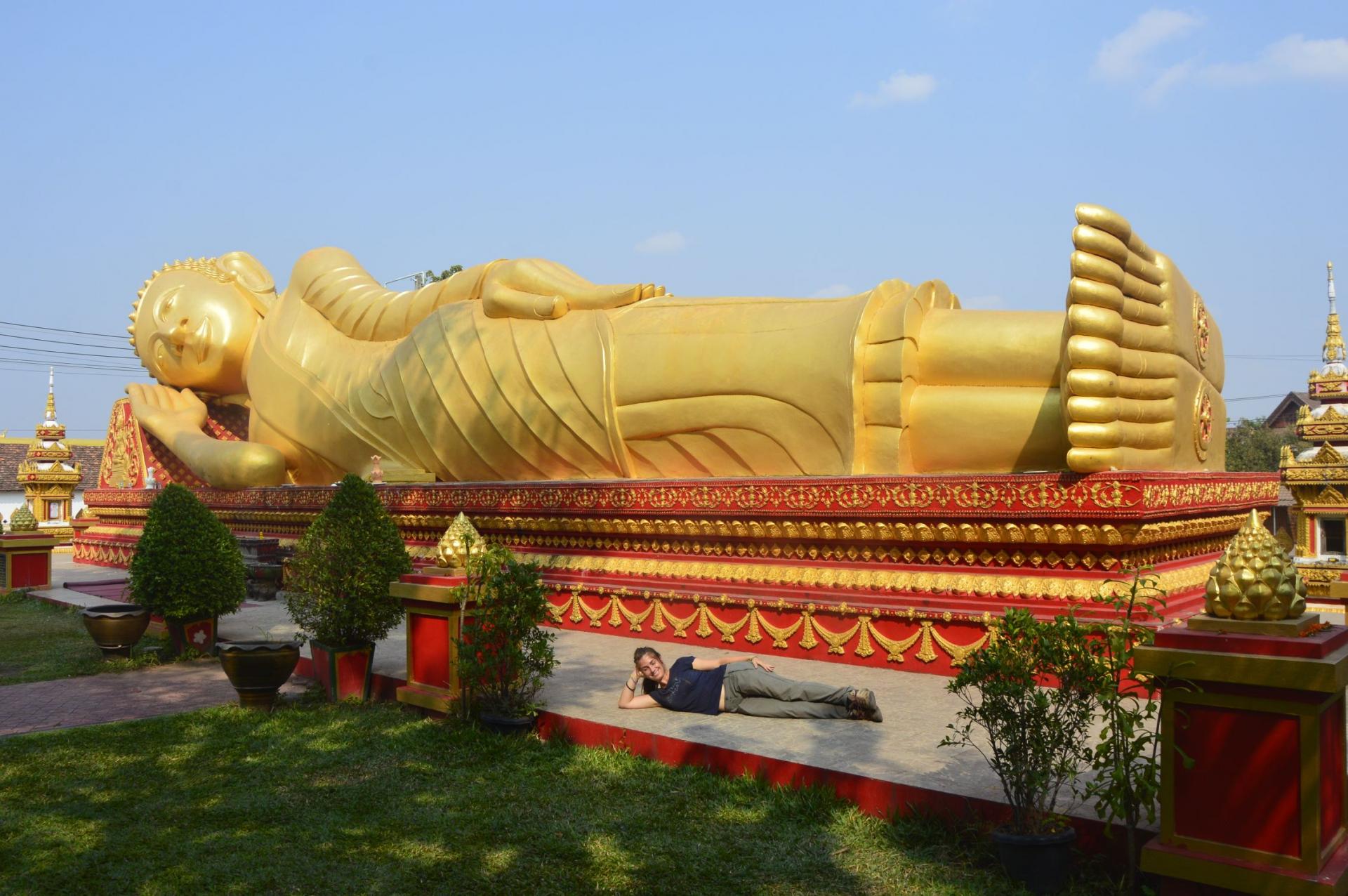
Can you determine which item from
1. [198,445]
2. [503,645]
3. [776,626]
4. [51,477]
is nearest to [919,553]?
[776,626]

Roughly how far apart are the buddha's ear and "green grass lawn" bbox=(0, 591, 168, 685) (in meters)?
5.66

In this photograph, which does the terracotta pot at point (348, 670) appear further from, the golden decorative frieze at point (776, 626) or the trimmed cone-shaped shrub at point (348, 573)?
the golden decorative frieze at point (776, 626)

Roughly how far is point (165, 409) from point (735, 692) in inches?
534

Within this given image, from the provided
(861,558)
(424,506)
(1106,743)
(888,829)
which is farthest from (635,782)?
(424,506)

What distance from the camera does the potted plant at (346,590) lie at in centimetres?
752

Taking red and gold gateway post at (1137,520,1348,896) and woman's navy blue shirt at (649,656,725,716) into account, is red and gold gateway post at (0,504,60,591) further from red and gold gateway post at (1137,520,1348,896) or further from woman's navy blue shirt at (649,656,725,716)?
red and gold gateway post at (1137,520,1348,896)

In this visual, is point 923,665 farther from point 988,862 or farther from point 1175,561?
point 988,862

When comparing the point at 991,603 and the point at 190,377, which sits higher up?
the point at 190,377

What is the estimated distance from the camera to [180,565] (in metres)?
9.14

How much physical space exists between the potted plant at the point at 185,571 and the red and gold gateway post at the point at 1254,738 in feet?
26.3

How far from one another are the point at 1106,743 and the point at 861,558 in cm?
440

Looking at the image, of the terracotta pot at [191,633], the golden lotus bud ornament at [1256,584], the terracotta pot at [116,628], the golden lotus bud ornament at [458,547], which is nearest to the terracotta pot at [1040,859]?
the golden lotus bud ornament at [1256,584]

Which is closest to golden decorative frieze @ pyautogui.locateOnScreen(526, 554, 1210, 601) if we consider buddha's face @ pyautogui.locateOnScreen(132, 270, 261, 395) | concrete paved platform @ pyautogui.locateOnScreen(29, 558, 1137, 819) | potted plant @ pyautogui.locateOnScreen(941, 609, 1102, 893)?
concrete paved platform @ pyautogui.locateOnScreen(29, 558, 1137, 819)

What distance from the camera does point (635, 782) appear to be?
5281 mm
